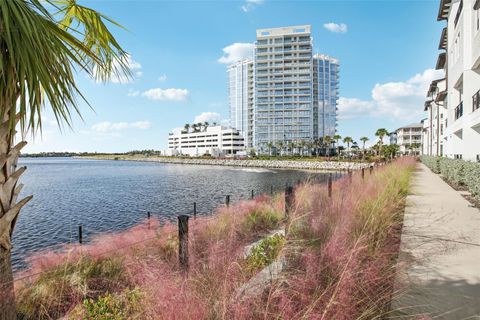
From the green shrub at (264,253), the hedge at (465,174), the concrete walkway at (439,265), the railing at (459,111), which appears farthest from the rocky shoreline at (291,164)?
the green shrub at (264,253)

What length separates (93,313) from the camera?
336cm

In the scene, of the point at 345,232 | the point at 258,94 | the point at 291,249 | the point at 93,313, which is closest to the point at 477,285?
the point at 345,232

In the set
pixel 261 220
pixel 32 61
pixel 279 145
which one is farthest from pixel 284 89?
pixel 32 61

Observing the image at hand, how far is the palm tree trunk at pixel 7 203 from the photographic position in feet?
9.15

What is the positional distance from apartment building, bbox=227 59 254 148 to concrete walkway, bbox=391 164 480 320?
11747 cm

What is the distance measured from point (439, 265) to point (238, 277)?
3.68m

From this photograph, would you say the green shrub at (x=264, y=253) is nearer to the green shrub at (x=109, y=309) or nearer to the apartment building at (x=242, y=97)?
the green shrub at (x=109, y=309)

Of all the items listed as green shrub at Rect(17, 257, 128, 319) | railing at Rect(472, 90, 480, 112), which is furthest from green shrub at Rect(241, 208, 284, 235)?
railing at Rect(472, 90, 480, 112)

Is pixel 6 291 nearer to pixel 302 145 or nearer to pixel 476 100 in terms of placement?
pixel 476 100

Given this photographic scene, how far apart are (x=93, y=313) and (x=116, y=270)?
1.90 metres

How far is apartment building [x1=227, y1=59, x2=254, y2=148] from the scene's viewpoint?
129125mm

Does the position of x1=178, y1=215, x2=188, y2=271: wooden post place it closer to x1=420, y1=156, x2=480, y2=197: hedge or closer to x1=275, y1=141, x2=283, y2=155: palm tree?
x1=420, y1=156, x2=480, y2=197: hedge

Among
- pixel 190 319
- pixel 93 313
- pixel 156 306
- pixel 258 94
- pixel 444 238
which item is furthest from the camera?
pixel 258 94

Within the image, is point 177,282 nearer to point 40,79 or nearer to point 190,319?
point 190,319
